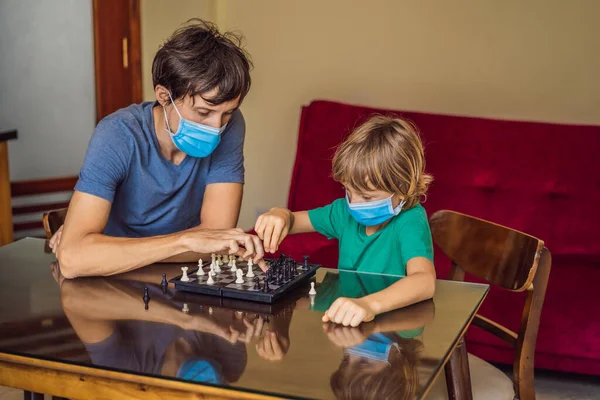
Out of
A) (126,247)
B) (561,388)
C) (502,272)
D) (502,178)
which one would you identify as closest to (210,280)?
(126,247)

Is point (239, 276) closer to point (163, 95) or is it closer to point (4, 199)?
point (163, 95)

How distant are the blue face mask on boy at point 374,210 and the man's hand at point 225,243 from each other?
271mm

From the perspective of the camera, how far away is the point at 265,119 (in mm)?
4348

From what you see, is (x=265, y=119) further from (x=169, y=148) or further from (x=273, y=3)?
(x=169, y=148)

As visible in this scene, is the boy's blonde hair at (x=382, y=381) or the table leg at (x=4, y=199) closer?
the boy's blonde hair at (x=382, y=381)

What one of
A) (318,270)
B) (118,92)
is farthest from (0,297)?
(118,92)

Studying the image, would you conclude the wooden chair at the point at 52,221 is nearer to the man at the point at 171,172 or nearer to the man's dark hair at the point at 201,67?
the man at the point at 171,172

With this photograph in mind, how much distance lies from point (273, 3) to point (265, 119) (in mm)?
627

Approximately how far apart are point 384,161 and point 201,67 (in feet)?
1.72

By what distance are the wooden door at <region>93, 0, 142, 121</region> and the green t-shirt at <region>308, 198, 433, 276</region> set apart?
6.80 ft

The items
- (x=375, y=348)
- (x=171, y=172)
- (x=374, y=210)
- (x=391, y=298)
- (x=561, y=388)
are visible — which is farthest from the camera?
(x=561, y=388)

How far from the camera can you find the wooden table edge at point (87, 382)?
4.08ft

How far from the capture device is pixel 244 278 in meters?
1.80

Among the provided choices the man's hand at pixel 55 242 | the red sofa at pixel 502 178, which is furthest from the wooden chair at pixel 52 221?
the red sofa at pixel 502 178
